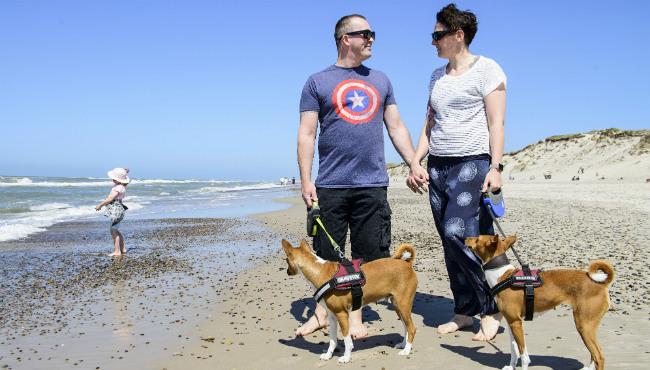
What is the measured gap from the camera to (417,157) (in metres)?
5.20

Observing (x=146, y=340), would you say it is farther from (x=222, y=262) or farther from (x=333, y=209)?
(x=222, y=262)

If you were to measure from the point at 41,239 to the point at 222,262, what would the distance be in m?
6.88

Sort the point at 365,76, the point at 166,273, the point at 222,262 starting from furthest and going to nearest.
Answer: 1. the point at 222,262
2. the point at 166,273
3. the point at 365,76

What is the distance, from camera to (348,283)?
4395 millimetres

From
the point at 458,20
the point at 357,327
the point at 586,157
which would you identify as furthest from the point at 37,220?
the point at 586,157

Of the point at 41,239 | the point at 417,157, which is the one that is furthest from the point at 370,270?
the point at 41,239

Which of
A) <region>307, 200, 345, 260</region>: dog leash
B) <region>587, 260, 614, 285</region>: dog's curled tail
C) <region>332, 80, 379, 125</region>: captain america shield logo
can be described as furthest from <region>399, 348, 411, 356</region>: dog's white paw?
<region>332, 80, 379, 125</region>: captain america shield logo

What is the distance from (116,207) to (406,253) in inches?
339

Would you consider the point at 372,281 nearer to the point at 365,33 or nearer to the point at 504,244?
the point at 504,244

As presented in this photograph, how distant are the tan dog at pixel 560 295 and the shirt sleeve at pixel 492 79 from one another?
50.2 inches

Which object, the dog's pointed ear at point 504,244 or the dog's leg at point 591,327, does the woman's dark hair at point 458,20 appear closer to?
the dog's pointed ear at point 504,244

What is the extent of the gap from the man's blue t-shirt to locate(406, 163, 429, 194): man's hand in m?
0.25

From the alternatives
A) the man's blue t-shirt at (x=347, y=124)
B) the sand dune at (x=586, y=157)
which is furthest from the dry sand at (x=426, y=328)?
the sand dune at (x=586, y=157)

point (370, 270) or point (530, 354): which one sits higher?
point (370, 270)
